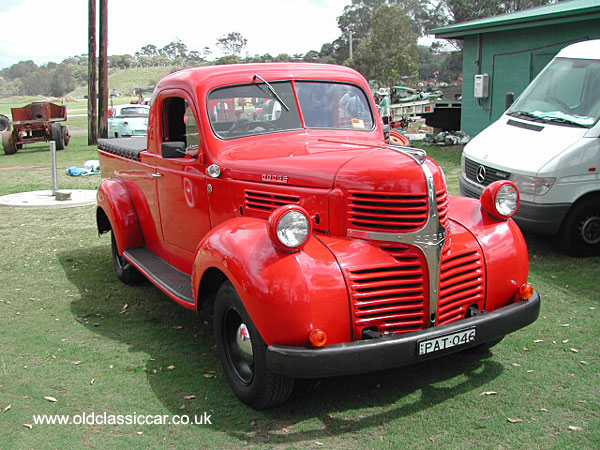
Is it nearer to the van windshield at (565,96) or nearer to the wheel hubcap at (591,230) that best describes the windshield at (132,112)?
the van windshield at (565,96)

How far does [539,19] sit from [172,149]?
38.4 feet

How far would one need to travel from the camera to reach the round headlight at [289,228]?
11.2 feet

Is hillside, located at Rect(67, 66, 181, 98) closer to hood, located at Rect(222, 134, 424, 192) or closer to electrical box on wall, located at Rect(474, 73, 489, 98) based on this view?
electrical box on wall, located at Rect(474, 73, 489, 98)

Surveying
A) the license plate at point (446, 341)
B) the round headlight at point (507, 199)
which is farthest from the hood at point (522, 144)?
the license plate at point (446, 341)

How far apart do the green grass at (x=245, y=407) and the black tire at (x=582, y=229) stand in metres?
0.68

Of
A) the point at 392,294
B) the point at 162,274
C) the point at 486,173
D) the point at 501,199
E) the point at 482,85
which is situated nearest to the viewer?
the point at 392,294

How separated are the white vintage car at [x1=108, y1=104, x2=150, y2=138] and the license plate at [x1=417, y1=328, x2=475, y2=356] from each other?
17455 mm

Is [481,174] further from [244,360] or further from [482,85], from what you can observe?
[482,85]

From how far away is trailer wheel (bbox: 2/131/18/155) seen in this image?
1947 centimetres

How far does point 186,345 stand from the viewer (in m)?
4.79

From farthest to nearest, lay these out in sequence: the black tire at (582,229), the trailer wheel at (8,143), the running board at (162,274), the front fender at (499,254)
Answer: the trailer wheel at (8,143), the black tire at (582,229), the running board at (162,274), the front fender at (499,254)

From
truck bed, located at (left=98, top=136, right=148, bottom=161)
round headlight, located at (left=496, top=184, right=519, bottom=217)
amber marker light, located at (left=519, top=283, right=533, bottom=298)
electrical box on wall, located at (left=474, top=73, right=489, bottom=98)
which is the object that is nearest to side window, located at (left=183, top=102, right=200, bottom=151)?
truck bed, located at (left=98, top=136, right=148, bottom=161)

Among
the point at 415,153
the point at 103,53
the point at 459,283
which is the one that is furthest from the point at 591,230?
the point at 103,53

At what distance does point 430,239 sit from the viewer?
3.64m
